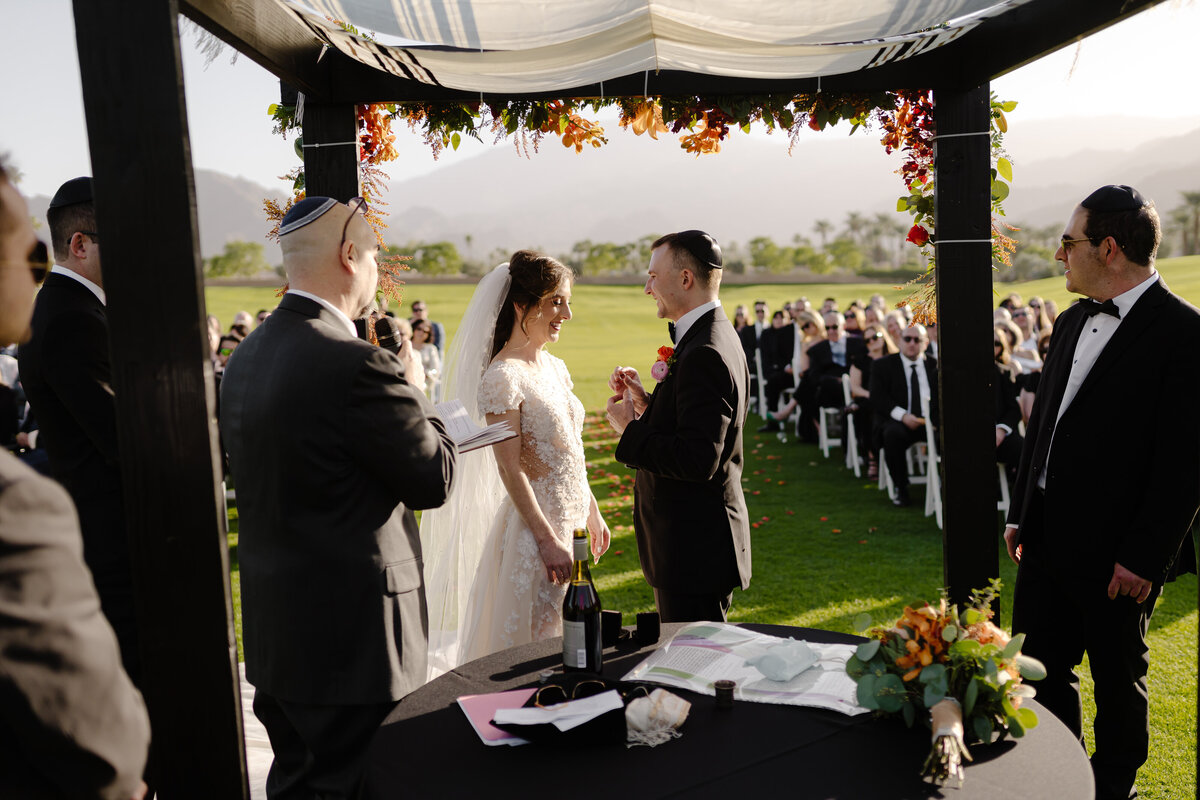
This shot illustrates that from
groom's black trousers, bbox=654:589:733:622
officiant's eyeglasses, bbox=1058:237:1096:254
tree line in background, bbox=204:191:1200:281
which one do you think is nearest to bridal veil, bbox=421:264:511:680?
groom's black trousers, bbox=654:589:733:622

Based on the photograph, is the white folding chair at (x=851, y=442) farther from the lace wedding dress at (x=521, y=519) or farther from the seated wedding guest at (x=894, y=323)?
the lace wedding dress at (x=521, y=519)

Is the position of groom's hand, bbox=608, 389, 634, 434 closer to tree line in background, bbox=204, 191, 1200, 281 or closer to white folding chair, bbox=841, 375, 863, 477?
white folding chair, bbox=841, 375, 863, 477

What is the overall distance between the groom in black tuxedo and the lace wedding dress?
12.9 inches

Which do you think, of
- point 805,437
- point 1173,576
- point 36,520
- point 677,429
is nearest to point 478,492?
point 677,429

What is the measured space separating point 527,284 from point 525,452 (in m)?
0.69

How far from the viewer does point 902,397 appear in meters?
8.91

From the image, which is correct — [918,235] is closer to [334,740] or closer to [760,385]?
[334,740]

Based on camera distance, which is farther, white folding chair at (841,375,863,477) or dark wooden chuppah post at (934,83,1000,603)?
white folding chair at (841,375,863,477)

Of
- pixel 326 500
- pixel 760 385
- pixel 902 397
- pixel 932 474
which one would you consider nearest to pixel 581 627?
pixel 326 500

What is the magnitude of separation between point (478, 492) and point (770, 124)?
218 centimetres

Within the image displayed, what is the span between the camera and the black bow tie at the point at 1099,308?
2.97m

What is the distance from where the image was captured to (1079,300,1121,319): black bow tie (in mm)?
2969

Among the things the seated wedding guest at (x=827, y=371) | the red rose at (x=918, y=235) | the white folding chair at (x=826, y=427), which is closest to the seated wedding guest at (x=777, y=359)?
the seated wedding guest at (x=827, y=371)

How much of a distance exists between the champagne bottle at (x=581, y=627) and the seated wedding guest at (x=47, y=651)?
3.94 feet
